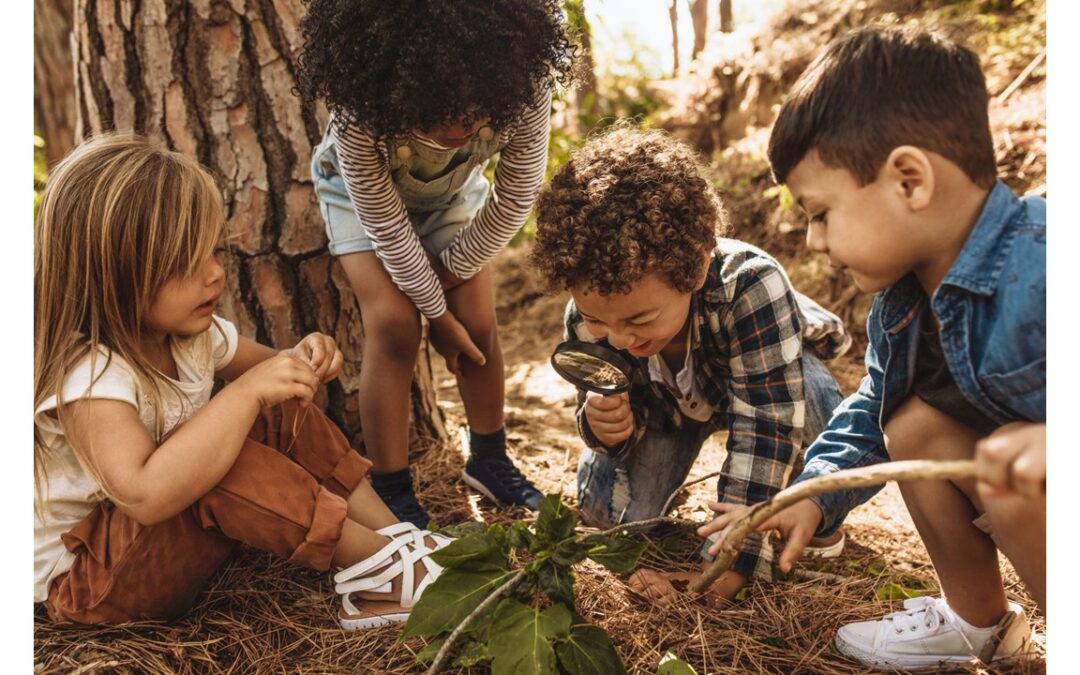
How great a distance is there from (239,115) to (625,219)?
4.70 ft

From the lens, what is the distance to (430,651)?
5.16ft

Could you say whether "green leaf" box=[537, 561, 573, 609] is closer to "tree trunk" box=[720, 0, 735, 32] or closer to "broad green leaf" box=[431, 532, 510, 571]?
"broad green leaf" box=[431, 532, 510, 571]

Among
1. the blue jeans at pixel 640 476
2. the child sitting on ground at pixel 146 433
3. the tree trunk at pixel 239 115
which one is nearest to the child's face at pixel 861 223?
the blue jeans at pixel 640 476

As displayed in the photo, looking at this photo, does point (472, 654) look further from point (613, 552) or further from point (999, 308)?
point (999, 308)

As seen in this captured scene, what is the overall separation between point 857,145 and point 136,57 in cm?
225

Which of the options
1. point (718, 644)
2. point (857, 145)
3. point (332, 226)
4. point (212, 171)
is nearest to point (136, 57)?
point (212, 171)

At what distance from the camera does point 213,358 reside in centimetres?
213

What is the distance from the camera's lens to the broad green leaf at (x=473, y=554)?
5.34ft

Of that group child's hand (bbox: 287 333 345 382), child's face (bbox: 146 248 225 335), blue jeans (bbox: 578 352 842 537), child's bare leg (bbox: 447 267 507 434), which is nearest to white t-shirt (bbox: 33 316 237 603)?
child's face (bbox: 146 248 225 335)

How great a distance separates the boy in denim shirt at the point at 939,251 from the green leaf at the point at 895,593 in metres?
0.32

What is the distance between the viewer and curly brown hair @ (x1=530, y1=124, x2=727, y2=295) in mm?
1897

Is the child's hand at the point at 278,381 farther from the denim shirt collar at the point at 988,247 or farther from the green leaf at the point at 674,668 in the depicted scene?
the denim shirt collar at the point at 988,247

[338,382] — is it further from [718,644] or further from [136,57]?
[718,644]

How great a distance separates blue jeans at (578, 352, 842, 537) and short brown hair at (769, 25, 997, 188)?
1.16 meters
